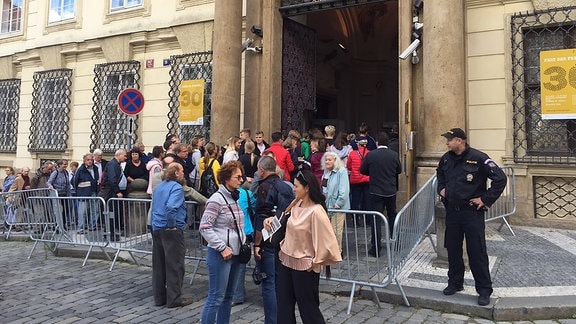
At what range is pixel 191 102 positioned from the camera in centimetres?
1251

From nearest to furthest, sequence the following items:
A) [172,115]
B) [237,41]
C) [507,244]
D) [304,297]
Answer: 1. [304,297]
2. [507,244]
3. [237,41]
4. [172,115]

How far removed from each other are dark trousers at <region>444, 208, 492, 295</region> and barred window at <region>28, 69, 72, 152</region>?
1406 cm

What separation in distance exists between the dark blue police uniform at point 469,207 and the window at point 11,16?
18.3 metres

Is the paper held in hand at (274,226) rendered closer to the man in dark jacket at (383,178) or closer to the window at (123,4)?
the man in dark jacket at (383,178)

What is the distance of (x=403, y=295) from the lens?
5105 mm

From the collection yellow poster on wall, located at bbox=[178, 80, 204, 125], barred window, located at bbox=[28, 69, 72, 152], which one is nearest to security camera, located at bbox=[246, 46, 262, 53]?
yellow poster on wall, located at bbox=[178, 80, 204, 125]

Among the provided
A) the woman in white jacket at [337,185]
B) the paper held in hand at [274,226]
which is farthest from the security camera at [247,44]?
the paper held in hand at [274,226]

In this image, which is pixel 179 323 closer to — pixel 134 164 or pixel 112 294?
pixel 112 294

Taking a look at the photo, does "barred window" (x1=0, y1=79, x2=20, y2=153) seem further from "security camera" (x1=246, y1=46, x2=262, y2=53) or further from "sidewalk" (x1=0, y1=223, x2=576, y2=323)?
"sidewalk" (x1=0, y1=223, x2=576, y2=323)

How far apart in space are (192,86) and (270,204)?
340 inches

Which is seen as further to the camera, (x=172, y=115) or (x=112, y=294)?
(x=172, y=115)

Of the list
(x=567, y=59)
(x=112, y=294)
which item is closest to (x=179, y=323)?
(x=112, y=294)

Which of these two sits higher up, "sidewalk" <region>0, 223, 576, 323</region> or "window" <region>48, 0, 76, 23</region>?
"window" <region>48, 0, 76, 23</region>

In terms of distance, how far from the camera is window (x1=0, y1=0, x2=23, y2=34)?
17672mm
